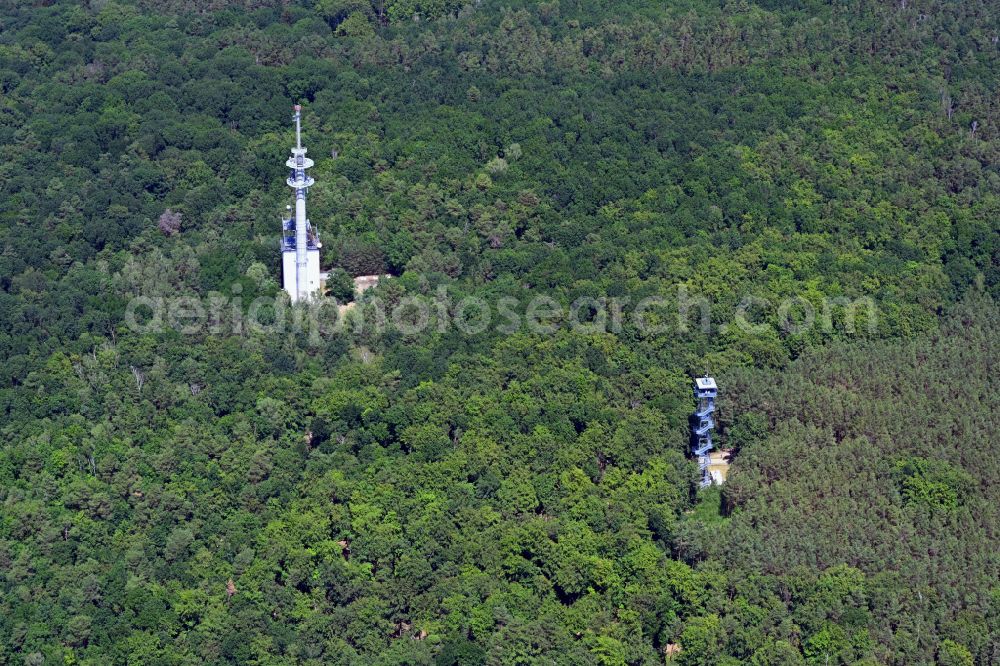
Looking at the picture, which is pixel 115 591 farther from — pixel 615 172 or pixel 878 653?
pixel 615 172

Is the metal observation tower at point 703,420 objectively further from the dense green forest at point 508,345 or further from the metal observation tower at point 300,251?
the metal observation tower at point 300,251

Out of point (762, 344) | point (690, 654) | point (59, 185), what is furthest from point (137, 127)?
point (690, 654)

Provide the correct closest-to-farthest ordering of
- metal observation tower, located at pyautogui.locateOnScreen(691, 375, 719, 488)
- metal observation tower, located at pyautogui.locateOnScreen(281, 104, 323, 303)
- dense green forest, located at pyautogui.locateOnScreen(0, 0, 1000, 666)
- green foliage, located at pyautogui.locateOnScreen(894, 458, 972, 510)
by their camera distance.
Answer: dense green forest, located at pyautogui.locateOnScreen(0, 0, 1000, 666), green foliage, located at pyautogui.locateOnScreen(894, 458, 972, 510), metal observation tower, located at pyautogui.locateOnScreen(691, 375, 719, 488), metal observation tower, located at pyautogui.locateOnScreen(281, 104, 323, 303)

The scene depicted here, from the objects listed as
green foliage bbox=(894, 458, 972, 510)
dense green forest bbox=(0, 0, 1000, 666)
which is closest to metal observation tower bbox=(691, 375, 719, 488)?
dense green forest bbox=(0, 0, 1000, 666)

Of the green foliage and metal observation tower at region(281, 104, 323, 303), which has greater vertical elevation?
metal observation tower at region(281, 104, 323, 303)

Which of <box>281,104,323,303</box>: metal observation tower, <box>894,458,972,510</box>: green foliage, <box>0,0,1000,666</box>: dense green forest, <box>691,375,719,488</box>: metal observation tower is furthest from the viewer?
<box>281,104,323,303</box>: metal observation tower

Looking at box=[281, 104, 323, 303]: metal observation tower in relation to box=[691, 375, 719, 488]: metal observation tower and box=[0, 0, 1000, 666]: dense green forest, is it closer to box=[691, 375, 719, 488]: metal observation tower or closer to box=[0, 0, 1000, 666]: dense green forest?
box=[0, 0, 1000, 666]: dense green forest

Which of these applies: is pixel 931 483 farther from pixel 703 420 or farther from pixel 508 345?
pixel 508 345

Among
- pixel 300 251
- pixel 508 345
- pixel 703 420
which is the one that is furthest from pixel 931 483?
pixel 300 251

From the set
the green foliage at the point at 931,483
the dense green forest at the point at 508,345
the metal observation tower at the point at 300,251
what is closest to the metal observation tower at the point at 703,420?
the dense green forest at the point at 508,345
